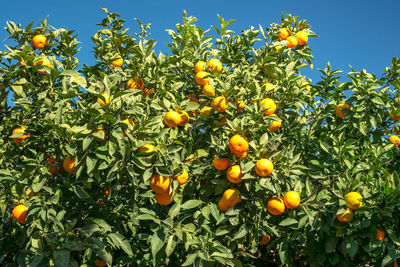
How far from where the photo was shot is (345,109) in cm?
314

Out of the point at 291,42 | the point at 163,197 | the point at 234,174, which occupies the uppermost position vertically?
the point at 291,42

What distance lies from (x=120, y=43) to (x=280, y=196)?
7.86ft

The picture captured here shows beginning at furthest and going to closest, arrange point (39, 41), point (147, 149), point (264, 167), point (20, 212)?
point (39, 41) → point (20, 212) → point (264, 167) → point (147, 149)

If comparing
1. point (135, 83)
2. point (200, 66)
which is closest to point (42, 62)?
point (135, 83)

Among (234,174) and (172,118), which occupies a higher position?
(172,118)

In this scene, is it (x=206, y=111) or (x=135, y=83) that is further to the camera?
(x=135, y=83)

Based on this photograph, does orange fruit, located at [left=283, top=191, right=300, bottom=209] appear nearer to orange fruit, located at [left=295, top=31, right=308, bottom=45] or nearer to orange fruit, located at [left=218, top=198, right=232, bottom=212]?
orange fruit, located at [left=218, top=198, right=232, bottom=212]

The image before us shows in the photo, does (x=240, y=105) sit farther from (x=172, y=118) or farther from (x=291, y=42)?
(x=291, y=42)

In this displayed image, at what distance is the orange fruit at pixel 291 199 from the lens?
2469mm

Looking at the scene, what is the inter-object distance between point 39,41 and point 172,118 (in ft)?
5.71

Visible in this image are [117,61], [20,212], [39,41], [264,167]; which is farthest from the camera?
[117,61]

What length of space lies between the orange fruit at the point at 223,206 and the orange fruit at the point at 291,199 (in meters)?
0.42

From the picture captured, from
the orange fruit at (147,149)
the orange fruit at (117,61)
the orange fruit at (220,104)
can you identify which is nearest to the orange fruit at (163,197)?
the orange fruit at (147,149)

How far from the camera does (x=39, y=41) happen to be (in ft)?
11.1
